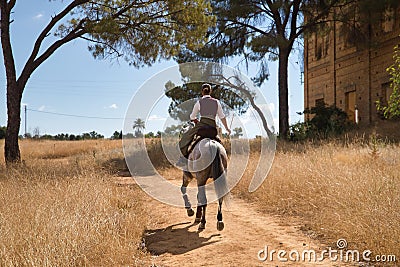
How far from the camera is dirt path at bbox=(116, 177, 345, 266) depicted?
5.06 m

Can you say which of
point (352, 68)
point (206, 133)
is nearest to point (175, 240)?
point (206, 133)

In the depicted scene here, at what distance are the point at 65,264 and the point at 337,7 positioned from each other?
64.3ft

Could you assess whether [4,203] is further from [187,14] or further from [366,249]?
[187,14]

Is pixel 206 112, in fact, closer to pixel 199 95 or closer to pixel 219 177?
pixel 219 177

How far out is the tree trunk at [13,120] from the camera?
13945 millimetres

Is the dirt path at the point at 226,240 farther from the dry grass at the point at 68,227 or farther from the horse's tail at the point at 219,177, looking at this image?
the horse's tail at the point at 219,177

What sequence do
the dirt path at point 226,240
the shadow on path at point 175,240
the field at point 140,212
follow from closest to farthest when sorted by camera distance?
the field at point 140,212 < the dirt path at point 226,240 < the shadow on path at point 175,240

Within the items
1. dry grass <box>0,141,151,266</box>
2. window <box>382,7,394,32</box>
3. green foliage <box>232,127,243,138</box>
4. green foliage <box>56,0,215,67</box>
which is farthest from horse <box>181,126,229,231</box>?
window <box>382,7,394,32</box>

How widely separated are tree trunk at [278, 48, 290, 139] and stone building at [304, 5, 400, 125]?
2.03 m

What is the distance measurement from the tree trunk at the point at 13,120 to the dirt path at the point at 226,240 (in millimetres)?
8515

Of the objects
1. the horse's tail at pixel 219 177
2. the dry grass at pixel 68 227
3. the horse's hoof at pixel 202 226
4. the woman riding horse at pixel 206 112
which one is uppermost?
the woman riding horse at pixel 206 112

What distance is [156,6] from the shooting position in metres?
14.1

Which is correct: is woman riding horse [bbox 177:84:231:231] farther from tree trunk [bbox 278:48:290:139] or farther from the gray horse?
tree trunk [bbox 278:48:290:139]

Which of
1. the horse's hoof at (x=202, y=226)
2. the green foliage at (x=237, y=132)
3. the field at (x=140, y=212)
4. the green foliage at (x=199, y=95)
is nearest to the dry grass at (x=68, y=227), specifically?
the field at (x=140, y=212)
